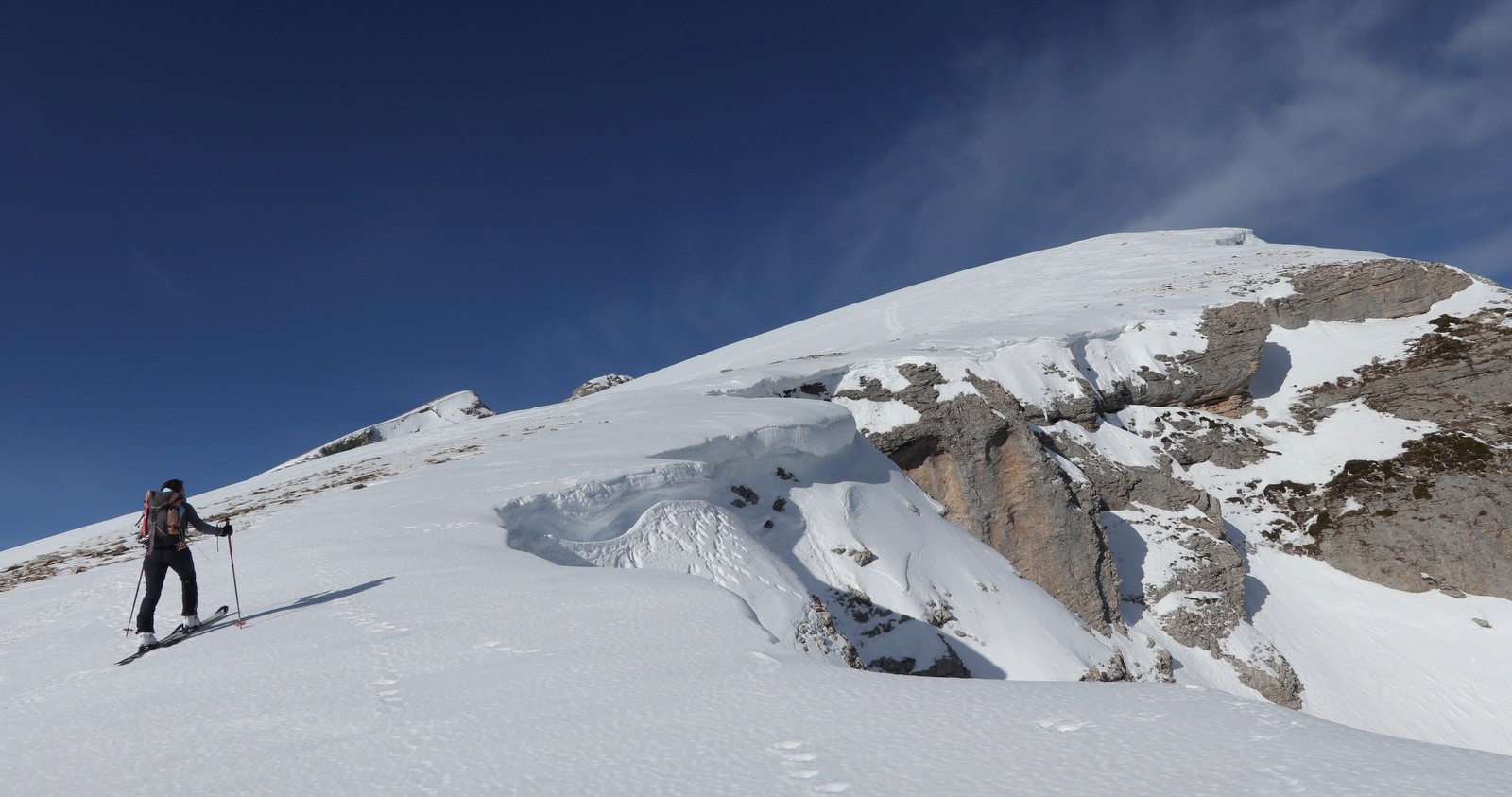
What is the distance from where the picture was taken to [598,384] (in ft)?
148

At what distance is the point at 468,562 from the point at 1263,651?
73.9ft

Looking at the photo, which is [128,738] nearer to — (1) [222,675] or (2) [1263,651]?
(1) [222,675]

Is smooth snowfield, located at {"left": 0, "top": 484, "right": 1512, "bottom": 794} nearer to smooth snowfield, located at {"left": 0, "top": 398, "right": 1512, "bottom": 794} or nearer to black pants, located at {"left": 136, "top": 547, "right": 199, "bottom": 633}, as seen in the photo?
smooth snowfield, located at {"left": 0, "top": 398, "right": 1512, "bottom": 794}

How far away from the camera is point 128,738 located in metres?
4.66

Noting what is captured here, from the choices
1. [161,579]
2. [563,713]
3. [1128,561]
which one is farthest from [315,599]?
[1128,561]

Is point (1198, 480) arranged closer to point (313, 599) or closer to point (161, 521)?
point (313, 599)

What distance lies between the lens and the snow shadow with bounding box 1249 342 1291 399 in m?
27.6

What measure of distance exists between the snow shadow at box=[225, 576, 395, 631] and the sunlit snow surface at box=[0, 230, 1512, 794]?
1.6 inches

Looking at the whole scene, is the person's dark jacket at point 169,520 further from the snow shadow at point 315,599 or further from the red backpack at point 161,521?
the snow shadow at point 315,599

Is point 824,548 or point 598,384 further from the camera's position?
point 598,384

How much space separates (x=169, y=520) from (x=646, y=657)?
6345 mm

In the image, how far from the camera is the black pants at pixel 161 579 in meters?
6.92

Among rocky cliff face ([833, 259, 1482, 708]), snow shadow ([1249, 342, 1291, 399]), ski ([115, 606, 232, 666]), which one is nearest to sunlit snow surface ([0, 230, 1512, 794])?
ski ([115, 606, 232, 666])

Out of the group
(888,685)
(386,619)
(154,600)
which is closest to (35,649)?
(154,600)
